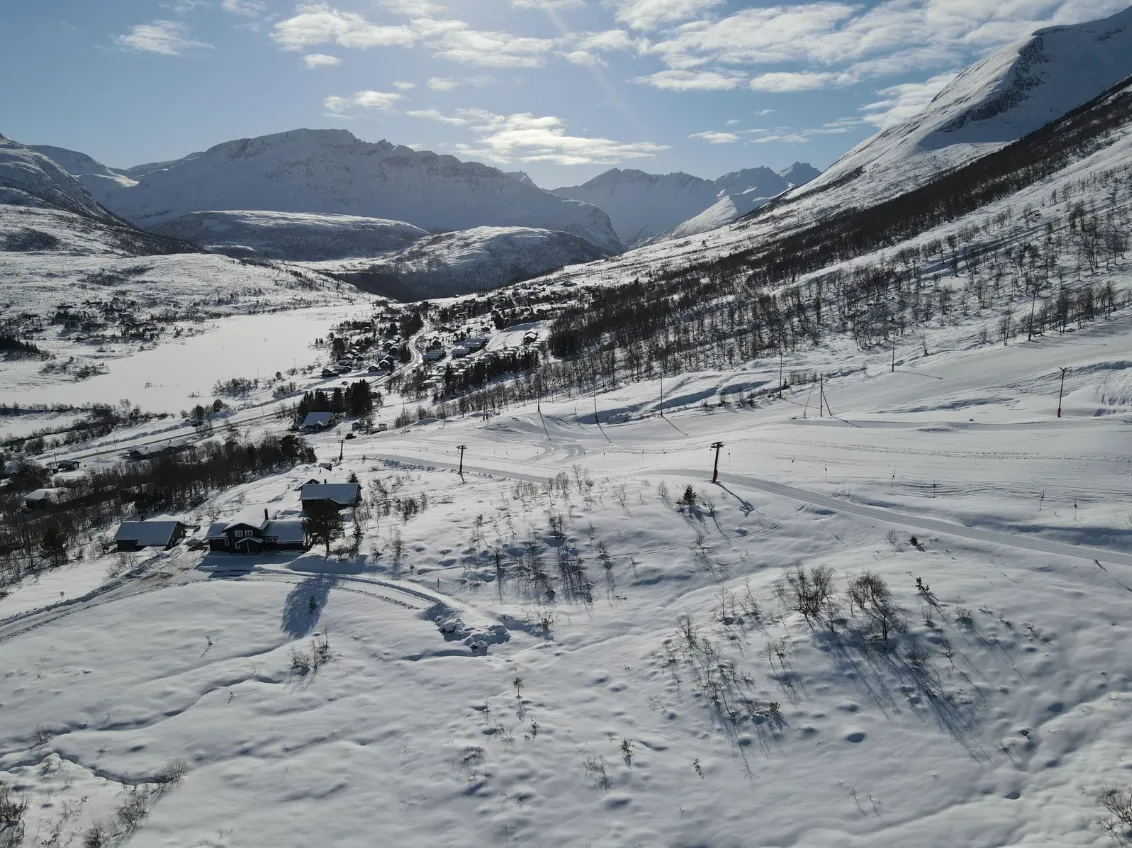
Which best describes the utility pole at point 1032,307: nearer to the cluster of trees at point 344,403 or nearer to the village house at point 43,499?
the cluster of trees at point 344,403

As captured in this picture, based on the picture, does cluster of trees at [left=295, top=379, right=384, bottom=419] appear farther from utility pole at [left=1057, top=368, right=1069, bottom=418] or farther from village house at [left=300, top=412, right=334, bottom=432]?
utility pole at [left=1057, top=368, right=1069, bottom=418]

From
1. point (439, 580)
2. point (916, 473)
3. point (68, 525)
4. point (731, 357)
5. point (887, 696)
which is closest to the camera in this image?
point (887, 696)

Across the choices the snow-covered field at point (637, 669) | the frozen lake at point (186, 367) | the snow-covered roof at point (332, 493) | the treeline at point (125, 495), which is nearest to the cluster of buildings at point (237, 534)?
the snow-covered roof at point (332, 493)

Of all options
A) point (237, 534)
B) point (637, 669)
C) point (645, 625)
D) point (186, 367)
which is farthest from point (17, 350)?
point (637, 669)

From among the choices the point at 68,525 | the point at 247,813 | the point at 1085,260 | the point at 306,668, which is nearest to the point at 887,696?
the point at 247,813

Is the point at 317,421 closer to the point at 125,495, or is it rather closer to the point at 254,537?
the point at 125,495

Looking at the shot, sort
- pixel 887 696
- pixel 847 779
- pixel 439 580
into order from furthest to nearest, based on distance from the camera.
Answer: pixel 439 580 < pixel 887 696 < pixel 847 779

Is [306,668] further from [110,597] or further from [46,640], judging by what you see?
[110,597]

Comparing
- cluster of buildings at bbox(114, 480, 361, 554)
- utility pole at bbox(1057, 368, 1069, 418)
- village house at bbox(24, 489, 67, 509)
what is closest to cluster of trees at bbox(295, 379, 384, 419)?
village house at bbox(24, 489, 67, 509)
